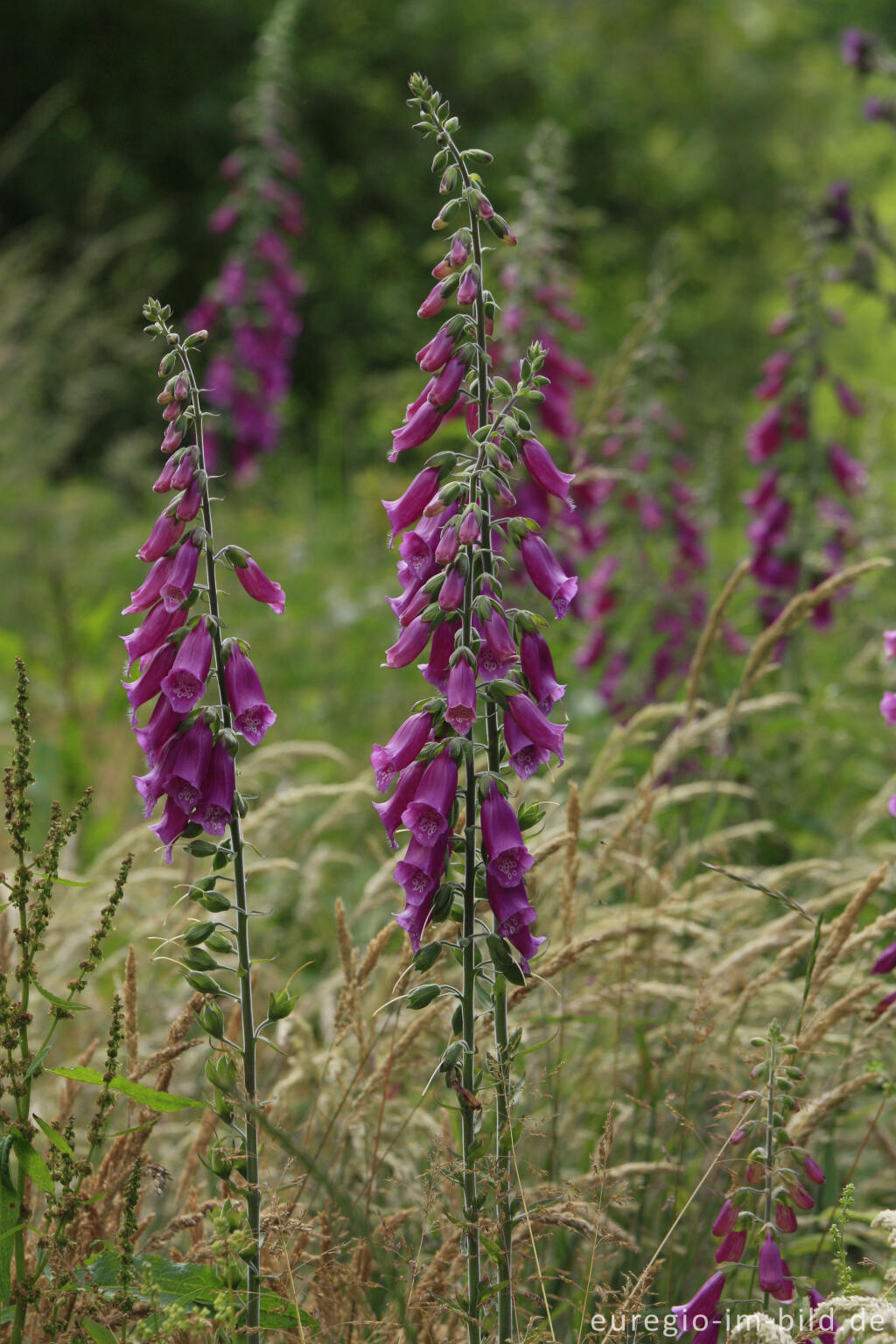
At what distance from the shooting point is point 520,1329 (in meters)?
1.78

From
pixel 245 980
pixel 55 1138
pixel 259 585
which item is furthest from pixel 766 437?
pixel 55 1138

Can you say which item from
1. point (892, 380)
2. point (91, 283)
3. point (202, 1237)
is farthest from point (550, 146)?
point (91, 283)

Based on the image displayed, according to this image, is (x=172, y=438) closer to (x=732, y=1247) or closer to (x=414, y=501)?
(x=414, y=501)

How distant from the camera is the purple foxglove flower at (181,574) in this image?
5.07ft

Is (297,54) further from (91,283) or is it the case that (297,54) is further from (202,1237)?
(202,1237)

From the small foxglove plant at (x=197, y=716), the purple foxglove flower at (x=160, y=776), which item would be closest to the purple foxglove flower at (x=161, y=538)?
the small foxglove plant at (x=197, y=716)

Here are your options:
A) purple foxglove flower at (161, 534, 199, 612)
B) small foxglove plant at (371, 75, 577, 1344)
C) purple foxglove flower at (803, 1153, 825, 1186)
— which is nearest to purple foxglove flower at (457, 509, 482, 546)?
small foxglove plant at (371, 75, 577, 1344)

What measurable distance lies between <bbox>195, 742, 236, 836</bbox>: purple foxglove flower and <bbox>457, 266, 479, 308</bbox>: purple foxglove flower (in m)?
0.59

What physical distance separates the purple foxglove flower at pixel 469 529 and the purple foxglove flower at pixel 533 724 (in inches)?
7.9

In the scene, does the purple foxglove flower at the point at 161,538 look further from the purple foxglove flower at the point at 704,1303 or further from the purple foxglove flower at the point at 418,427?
the purple foxglove flower at the point at 704,1303

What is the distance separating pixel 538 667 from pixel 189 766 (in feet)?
1.39

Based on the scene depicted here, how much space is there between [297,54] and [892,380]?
7188mm

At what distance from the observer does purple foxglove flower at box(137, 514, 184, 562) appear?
1557mm

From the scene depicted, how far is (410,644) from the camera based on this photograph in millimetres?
1532
